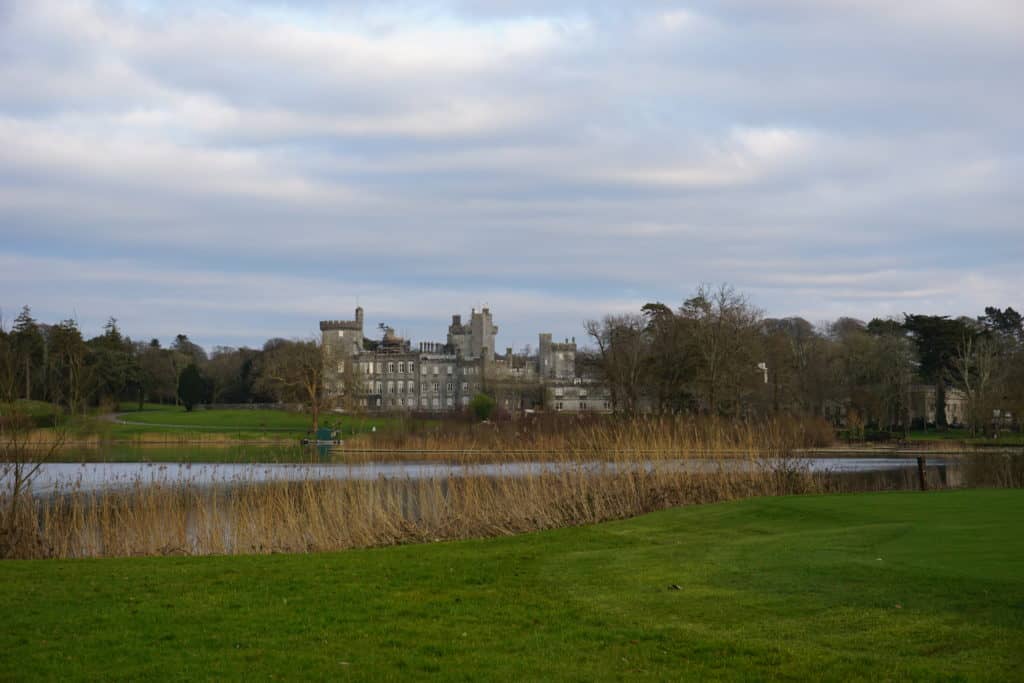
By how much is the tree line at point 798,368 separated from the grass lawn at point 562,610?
1526 inches

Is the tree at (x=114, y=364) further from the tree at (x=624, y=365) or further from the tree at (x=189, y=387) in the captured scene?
the tree at (x=624, y=365)

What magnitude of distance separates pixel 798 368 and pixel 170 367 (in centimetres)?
5798

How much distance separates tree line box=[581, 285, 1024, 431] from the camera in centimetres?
5391

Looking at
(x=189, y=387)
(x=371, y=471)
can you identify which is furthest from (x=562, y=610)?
(x=189, y=387)

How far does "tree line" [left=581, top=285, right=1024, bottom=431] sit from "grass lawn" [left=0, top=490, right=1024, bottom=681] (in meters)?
38.8

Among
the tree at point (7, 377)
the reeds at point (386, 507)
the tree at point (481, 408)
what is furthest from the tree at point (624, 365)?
the tree at point (7, 377)

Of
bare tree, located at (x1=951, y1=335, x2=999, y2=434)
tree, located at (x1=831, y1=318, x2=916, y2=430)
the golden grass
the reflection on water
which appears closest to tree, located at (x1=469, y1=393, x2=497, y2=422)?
tree, located at (x1=831, y1=318, x2=916, y2=430)

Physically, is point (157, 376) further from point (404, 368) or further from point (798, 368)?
point (798, 368)

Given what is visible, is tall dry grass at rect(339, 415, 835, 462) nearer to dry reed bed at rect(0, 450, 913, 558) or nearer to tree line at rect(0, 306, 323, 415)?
dry reed bed at rect(0, 450, 913, 558)

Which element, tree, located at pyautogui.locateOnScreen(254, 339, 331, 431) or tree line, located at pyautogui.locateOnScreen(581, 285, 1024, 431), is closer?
tree line, located at pyautogui.locateOnScreen(581, 285, 1024, 431)

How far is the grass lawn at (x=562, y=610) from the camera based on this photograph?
287 inches

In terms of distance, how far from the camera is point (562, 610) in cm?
912

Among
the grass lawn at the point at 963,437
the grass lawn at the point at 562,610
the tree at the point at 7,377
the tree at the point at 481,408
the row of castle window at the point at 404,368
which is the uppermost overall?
the row of castle window at the point at 404,368

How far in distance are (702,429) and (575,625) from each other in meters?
26.0
